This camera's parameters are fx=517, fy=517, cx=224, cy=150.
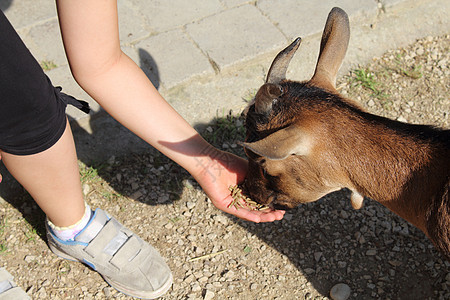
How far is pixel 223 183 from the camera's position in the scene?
360cm

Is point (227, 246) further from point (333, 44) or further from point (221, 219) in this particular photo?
point (333, 44)

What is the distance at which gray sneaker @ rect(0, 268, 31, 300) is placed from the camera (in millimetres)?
3219

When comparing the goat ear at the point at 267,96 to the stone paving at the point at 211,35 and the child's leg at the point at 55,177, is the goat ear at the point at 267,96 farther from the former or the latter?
the stone paving at the point at 211,35

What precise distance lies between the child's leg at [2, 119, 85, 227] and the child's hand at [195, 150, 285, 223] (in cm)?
83

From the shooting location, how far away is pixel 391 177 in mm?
2869

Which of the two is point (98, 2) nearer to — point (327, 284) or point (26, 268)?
point (26, 268)

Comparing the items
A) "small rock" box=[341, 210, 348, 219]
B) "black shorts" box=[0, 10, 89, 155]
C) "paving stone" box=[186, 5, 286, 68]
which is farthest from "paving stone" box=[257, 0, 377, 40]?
"black shorts" box=[0, 10, 89, 155]

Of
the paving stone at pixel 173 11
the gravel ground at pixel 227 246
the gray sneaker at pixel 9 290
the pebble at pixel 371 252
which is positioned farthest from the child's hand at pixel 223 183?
the paving stone at pixel 173 11

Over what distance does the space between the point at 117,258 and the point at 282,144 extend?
4.99ft

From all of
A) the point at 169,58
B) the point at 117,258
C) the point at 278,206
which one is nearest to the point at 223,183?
the point at 278,206

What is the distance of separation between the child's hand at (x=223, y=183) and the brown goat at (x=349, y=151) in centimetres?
48

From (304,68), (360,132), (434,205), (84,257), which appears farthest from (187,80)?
(434,205)

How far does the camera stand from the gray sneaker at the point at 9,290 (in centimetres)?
322

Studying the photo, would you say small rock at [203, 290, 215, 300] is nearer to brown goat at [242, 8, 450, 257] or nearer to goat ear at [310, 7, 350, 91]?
brown goat at [242, 8, 450, 257]
